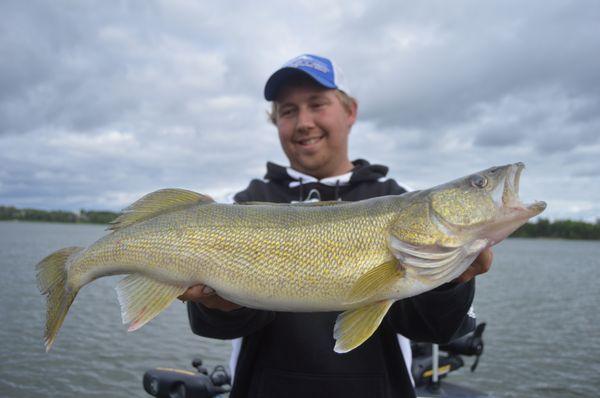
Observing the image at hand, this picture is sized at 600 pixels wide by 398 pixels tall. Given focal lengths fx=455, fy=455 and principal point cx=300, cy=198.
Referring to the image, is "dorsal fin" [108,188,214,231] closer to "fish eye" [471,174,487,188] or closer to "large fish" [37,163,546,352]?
"large fish" [37,163,546,352]

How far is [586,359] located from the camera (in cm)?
1285

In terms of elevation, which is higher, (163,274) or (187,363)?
(163,274)

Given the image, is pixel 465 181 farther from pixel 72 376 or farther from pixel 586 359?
pixel 586 359

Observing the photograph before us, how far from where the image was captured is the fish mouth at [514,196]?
2.62 m

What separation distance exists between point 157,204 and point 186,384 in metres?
2.59

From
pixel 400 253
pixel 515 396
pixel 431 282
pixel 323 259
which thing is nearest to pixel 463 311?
pixel 431 282

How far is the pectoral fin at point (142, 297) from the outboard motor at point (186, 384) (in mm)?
2156

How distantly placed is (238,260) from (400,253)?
3.33 ft

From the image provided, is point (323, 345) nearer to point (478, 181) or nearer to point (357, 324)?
point (357, 324)

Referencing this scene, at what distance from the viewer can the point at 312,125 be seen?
4.07 metres

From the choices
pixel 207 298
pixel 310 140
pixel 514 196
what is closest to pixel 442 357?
pixel 310 140

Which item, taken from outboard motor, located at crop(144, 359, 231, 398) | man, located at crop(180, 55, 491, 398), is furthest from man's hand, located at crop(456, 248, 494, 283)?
outboard motor, located at crop(144, 359, 231, 398)

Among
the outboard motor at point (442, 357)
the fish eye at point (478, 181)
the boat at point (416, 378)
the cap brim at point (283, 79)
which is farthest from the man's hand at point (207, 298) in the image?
the outboard motor at point (442, 357)

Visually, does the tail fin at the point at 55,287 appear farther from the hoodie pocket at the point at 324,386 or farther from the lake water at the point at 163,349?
the lake water at the point at 163,349
